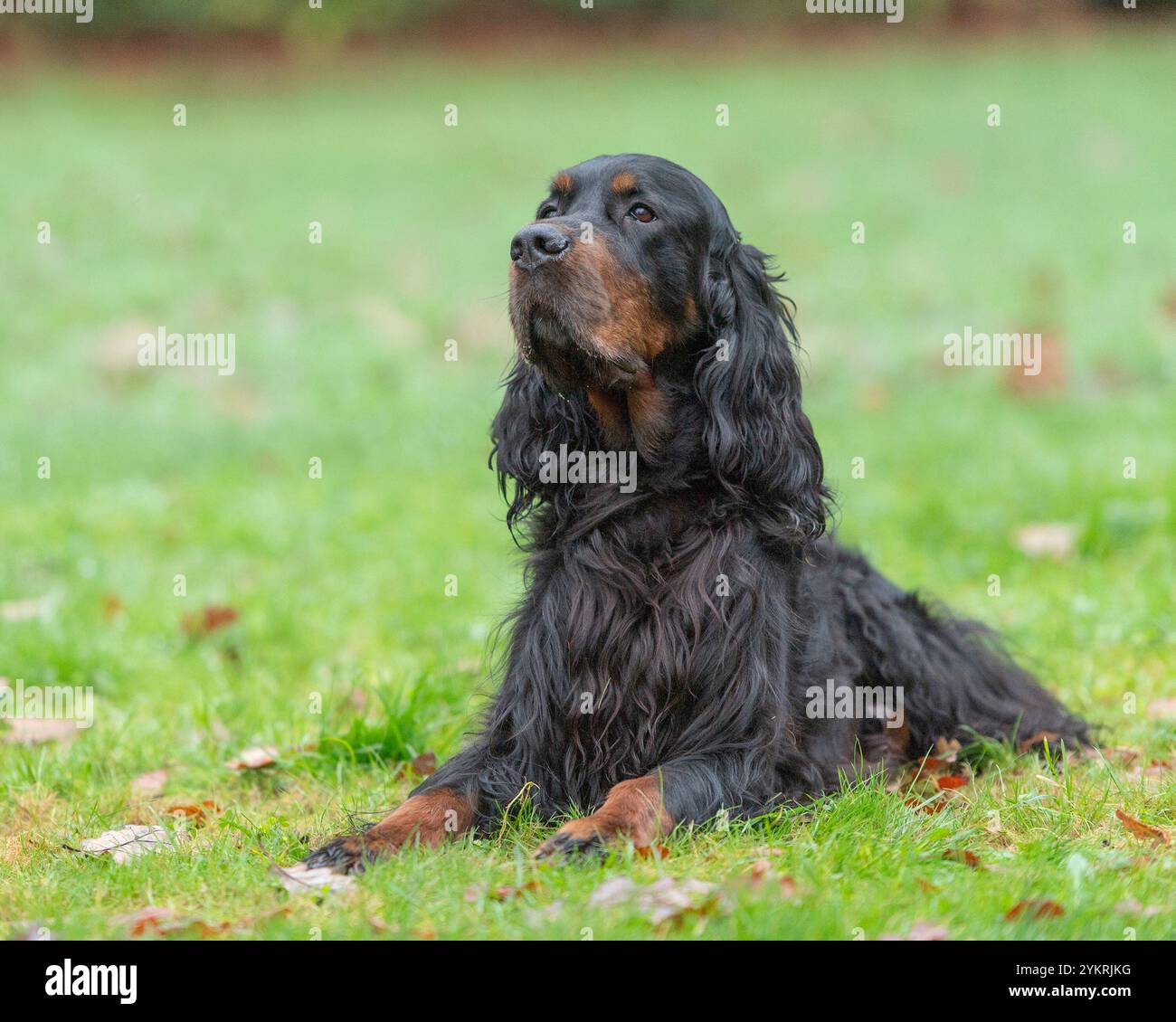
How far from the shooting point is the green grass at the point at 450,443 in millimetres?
3352

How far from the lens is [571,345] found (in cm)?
367

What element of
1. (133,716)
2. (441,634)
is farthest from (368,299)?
(133,716)

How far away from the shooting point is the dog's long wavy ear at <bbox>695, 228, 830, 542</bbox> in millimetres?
3793

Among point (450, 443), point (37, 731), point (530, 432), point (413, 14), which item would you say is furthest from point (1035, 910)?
point (413, 14)

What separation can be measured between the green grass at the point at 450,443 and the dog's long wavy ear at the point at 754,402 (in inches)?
30.7

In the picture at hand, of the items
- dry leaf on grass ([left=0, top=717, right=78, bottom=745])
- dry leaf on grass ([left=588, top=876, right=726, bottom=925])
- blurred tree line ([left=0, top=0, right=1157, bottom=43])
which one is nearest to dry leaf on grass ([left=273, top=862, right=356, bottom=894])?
dry leaf on grass ([left=588, top=876, right=726, bottom=925])

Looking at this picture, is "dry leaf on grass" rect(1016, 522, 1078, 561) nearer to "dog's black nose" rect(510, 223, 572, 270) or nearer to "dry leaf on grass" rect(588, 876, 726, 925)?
"dog's black nose" rect(510, 223, 572, 270)

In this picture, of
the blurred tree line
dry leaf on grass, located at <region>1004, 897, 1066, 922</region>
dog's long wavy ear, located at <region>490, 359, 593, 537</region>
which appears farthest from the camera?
the blurred tree line

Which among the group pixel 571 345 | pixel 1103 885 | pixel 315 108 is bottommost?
pixel 1103 885

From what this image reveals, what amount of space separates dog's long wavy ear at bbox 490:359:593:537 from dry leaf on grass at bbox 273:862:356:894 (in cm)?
117

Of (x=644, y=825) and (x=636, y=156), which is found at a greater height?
(x=636, y=156)

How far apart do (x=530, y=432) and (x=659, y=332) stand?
19.4 inches

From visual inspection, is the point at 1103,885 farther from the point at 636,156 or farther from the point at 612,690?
the point at 636,156

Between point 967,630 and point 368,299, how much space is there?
27.1 feet
